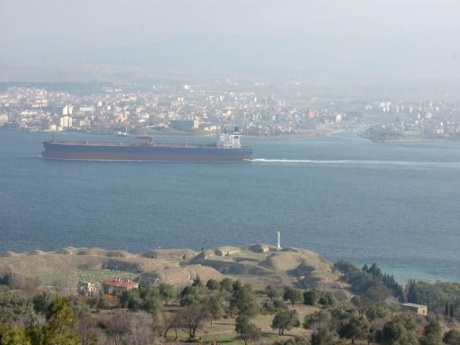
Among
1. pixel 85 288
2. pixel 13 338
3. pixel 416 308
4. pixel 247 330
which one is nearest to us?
pixel 13 338

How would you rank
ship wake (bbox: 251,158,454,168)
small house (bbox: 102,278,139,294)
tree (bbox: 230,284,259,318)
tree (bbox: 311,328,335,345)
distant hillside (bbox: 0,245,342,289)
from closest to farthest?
tree (bbox: 311,328,335,345) → tree (bbox: 230,284,259,318) → small house (bbox: 102,278,139,294) → distant hillside (bbox: 0,245,342,289) → ship wake (bbox: 251,158,454,168)

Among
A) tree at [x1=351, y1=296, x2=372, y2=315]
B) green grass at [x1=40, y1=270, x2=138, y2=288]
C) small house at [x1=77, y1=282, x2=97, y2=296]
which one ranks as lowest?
green grass at [x1=40, y1=270, x2=138, y2=288]

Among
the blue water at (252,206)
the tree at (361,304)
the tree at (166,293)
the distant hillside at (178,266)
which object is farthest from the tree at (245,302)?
the blue water at (252,206)

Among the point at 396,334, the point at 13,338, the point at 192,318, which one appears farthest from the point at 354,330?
the point at 13,338

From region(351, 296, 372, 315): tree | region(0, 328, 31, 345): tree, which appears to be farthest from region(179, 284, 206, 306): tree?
region(0, 328, 31, 345): tree

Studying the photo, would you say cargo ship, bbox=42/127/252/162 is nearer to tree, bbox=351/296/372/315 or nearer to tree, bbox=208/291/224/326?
tree, bbox=351/296/372/315

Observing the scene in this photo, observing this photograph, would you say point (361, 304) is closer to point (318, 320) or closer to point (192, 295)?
point (318, 320)

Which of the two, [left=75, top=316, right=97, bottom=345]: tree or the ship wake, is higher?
[left=75, top=316, right=97, bottom=345]: tree
